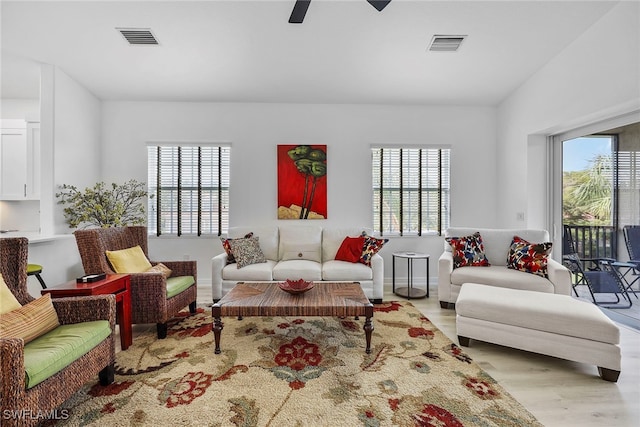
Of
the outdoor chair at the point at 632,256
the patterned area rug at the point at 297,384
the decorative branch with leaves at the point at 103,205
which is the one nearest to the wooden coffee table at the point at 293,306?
the patterned area rug at the point at 297,384

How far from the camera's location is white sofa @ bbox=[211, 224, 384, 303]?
145 inches

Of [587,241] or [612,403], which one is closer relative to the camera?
[612,403]

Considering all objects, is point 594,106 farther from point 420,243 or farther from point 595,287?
point 420,243

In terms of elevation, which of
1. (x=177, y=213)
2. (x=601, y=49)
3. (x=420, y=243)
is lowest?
(x=420, y=243)

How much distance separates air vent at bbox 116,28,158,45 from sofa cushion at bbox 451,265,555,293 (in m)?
4.09

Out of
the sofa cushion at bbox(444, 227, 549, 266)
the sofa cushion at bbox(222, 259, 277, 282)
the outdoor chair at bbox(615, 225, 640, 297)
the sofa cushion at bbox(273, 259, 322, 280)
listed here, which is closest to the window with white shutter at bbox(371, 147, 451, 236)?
the sofa cushion at bbox(444, 227, 549, 266)

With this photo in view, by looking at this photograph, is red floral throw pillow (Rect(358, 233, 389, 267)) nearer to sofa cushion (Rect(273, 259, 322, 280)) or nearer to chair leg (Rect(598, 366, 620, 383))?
sofa cushion (Rect(273, 259, 322, 280))

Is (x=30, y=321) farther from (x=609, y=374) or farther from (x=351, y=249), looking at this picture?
(x=609, y=374)

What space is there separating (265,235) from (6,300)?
108 inches

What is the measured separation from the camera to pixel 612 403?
6.26 ft

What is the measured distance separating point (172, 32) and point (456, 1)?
2703 mm

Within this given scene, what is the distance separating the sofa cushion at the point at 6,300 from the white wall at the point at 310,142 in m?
2.84

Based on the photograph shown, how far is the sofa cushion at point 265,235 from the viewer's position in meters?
4.29

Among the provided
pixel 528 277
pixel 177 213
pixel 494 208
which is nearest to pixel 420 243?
pixel 494 208
